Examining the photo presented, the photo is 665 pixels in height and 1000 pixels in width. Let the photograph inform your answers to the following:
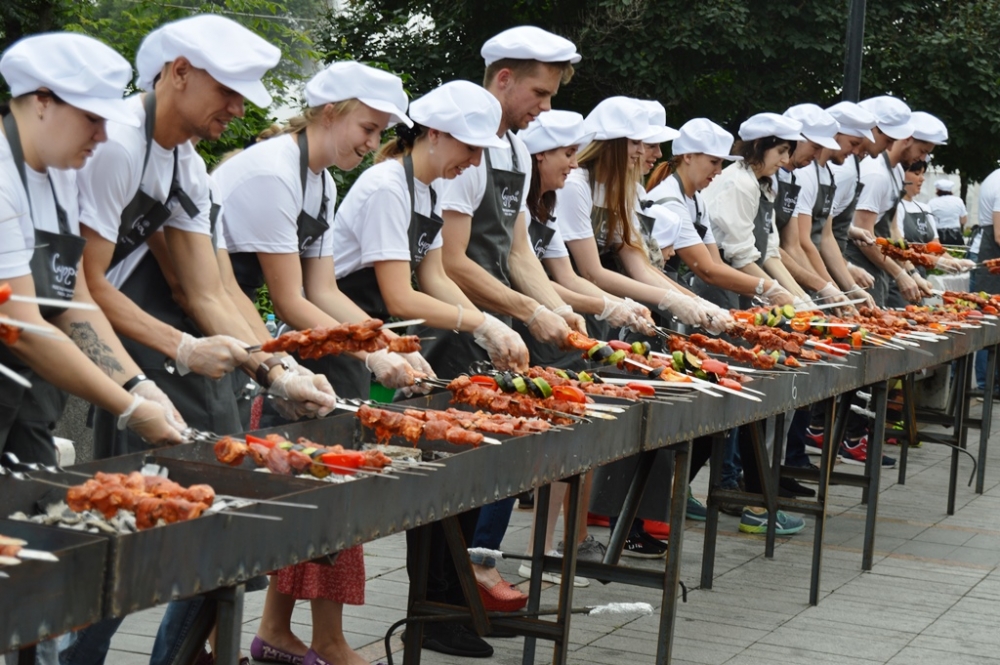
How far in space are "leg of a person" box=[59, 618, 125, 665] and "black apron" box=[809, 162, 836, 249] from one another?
638 cm

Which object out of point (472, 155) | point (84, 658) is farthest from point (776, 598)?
point (84, 658)

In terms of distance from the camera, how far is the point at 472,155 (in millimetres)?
4965

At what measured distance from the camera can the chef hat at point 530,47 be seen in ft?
17.8

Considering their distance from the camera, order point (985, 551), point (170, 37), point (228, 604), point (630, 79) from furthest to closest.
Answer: point (630, 79) < point (985, 551) < point (170, 37) < point (228, 604)

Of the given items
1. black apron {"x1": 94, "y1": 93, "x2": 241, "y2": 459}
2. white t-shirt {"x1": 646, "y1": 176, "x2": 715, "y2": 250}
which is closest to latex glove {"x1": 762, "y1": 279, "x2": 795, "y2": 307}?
white t-shirt {"x1": 646, "y1": 176, "x2": 715, "y2": 250}

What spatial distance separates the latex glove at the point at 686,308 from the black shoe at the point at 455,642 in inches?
83.1

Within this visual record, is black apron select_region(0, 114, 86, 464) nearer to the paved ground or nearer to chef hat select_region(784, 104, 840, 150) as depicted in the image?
the paved ground

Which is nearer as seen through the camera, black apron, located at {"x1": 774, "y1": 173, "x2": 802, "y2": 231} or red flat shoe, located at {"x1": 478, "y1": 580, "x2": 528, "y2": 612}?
red flat shoe, located at {"x1": 478, "y1": 580, "x2": 528, "y2": 612}

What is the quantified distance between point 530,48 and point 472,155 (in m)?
0.68

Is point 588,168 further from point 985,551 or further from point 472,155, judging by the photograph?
point 985,551

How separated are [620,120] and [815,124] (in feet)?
8.14

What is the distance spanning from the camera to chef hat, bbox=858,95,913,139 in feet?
31.4

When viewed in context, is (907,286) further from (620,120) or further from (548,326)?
(548,326)

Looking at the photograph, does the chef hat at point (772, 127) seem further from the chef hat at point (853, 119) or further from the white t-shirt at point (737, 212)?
the chef hat at point (853, 119)
